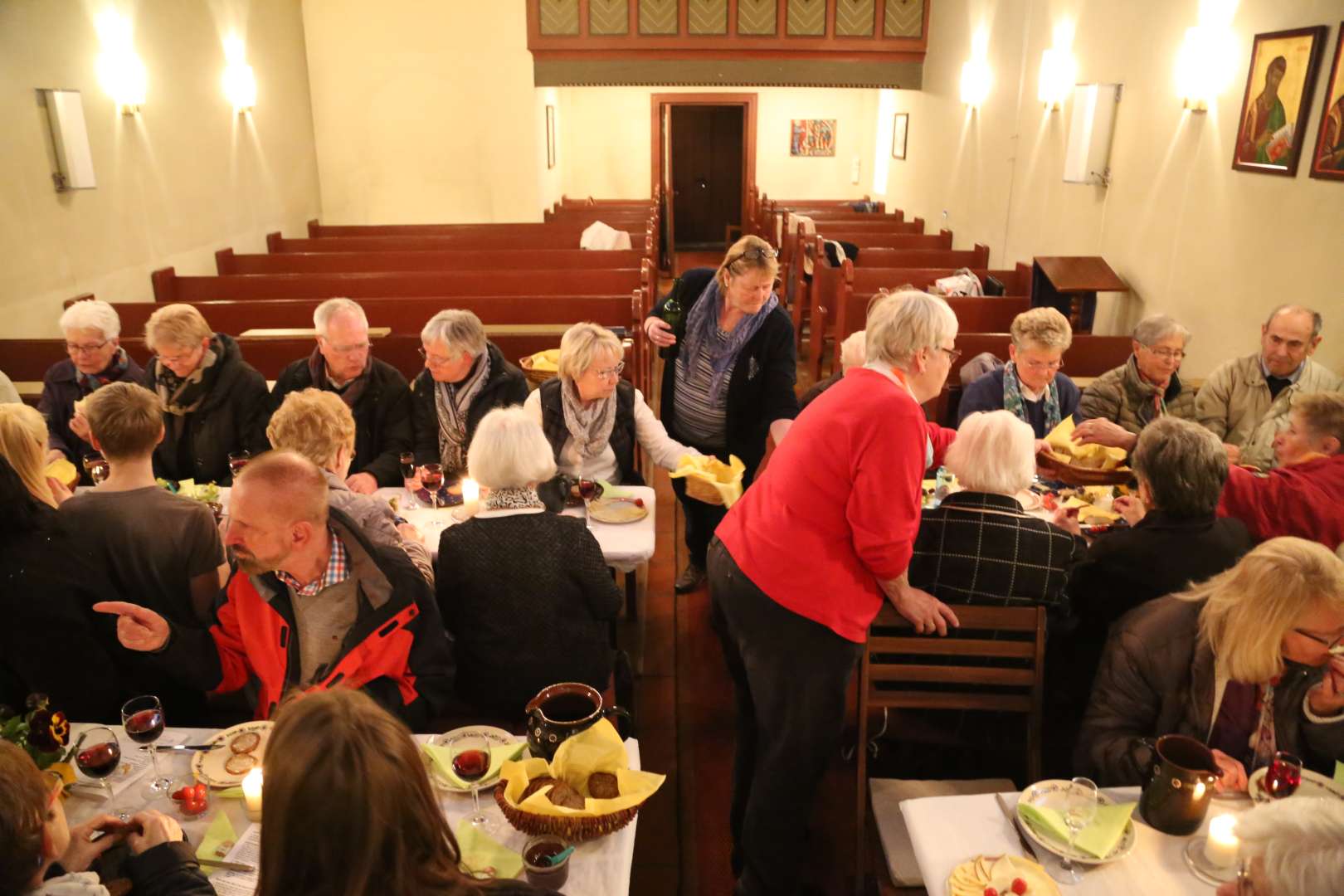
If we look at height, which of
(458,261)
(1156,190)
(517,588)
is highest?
(1156,190)

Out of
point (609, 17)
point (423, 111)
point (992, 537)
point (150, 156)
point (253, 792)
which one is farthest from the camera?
point (423, 111)

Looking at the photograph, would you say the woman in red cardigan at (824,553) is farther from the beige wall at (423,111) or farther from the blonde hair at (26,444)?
the beige wall at (423,111)

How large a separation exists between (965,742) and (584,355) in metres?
1.78

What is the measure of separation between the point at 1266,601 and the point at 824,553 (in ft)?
2.92

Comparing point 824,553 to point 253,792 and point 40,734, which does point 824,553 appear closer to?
point 253,792

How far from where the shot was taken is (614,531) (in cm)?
299

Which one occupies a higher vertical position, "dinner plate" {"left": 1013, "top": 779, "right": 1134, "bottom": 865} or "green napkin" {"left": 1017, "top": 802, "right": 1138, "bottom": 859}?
"green napkin" {"left": 1017, "top": 802, "right": 1138, "bottom": 859}

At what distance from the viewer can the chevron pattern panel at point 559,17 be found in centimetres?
898

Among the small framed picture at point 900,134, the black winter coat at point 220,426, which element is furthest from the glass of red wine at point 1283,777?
the small framed picture at point 900,134

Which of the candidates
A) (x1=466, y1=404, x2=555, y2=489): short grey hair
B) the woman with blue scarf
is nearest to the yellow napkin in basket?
(x1=466, y1=404, x2=555, y2=489): short grey hair

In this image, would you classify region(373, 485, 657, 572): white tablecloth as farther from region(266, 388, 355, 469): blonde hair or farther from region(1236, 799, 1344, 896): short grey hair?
region(1236, 799, 1344, 896): short grey hair

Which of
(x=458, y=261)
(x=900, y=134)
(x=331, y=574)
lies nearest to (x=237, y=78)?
(x=458, y=261)

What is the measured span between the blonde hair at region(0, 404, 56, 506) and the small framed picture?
10.5 m

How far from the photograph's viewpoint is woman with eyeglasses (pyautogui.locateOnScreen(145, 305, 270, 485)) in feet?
11.9
